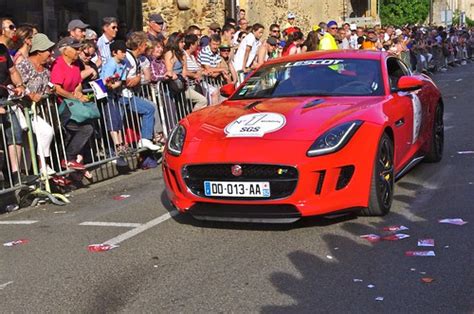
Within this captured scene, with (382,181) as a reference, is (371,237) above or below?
below

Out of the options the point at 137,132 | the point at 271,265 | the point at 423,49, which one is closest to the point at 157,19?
the point at 137,132

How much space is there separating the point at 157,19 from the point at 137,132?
12.0 ft

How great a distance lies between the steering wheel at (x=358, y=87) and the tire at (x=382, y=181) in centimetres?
65

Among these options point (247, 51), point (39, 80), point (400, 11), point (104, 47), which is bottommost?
point (400, 11)

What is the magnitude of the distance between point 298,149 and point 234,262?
3.71 feet

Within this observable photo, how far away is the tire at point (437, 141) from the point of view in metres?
9.02

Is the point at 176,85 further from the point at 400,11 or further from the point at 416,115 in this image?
the point at 400,11

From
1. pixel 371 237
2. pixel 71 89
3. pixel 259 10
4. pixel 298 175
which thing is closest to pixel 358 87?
pixel 298 175

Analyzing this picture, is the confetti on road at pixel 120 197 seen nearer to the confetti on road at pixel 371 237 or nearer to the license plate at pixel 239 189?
the license plate at pixel 239 189

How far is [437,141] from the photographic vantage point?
9195 mm

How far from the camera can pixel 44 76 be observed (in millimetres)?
8703

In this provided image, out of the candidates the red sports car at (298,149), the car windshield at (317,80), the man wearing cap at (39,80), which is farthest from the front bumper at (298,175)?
the man wearing cap at (39,80)

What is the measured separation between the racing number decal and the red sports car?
16.0 inches

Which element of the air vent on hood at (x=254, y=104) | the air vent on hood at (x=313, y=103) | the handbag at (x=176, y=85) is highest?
the air vent on hood at (x=313, y=103)
